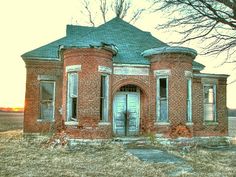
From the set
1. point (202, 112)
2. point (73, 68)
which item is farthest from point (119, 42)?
point (202, 112)

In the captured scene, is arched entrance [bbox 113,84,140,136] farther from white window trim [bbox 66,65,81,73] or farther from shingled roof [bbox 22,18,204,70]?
white window trim [bbox 66,65,81,73]

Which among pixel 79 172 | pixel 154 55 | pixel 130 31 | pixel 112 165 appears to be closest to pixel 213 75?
pixel 154 55

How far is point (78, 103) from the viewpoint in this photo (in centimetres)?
1686

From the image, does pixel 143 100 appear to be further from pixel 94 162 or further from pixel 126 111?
pixel 94 162

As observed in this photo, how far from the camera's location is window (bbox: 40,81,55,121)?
2142 centimetres

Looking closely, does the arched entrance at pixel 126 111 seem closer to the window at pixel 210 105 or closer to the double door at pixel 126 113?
the double door at pixel 126 113

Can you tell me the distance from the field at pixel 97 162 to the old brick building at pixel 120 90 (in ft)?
6.10

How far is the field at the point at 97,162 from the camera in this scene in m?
10.4

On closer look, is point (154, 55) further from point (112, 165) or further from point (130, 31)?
point (112, 165)

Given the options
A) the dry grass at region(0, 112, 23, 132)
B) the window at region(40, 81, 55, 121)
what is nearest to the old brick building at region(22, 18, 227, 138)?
the window at region(40, 81, 55, 121)

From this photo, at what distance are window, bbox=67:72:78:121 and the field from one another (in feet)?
5.95

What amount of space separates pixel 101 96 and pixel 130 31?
6930 millimetres

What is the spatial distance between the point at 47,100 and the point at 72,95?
455cm

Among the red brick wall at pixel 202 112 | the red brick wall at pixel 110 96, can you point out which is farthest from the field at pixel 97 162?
the red brick wall at pixel 202 112
